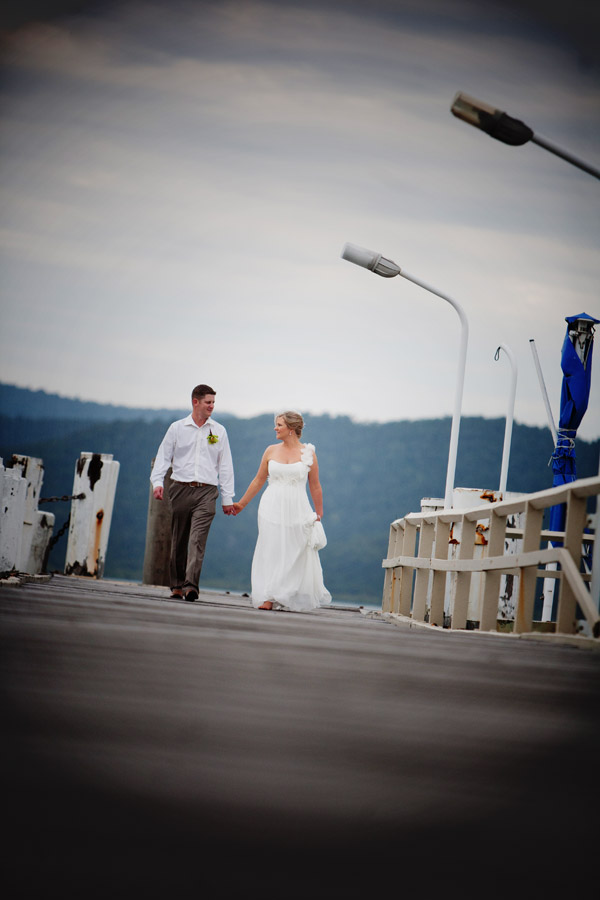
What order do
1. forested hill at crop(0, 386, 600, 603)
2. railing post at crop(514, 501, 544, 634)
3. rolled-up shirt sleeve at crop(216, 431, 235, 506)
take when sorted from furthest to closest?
forested hill at crop(0, 386, 600, 603), rolled-up shirt sleeve at crop(216, 431, 235, 506), railing post at crop(514, 501, 544, 634)

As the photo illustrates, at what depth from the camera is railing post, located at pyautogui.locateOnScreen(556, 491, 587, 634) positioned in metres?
5.39

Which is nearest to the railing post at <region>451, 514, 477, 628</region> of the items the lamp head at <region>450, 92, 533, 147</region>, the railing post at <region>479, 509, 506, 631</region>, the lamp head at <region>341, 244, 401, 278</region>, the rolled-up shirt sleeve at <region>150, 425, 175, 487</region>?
the railing post at <region>479, 509, 506, 631</region>

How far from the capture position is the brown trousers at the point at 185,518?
9.94 metres

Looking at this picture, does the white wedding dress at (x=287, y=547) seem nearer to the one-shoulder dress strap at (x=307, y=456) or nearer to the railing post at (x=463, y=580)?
the one-shoulder dress strap at (x=307, y=456)

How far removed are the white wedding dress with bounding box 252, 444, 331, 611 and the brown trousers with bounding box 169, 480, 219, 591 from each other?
0.68 m

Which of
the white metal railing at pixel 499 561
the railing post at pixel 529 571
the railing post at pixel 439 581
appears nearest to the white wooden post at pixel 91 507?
the white metal railing at pixel 499 561

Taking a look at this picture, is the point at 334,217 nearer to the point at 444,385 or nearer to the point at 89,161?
the point at 444,385

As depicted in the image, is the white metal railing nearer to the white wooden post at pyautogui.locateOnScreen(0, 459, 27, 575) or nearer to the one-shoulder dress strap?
the one-shoulder dress strap

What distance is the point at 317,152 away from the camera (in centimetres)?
8912

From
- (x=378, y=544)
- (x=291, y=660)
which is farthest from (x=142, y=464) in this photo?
(x=291, y=660)

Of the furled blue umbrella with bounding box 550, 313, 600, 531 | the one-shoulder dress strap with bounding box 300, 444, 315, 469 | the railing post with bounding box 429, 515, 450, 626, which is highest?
the furled blue umbrella with bounding box 550, 313, 600, 531

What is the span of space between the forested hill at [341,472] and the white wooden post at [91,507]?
79.6 m

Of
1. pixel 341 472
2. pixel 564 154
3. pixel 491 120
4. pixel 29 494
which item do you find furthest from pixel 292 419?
pixel 341 472

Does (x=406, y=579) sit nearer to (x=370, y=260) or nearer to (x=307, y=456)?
(x=307, y=456)
